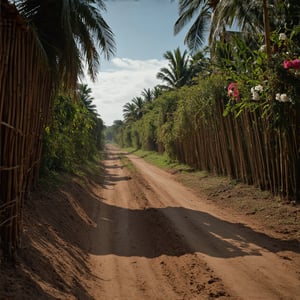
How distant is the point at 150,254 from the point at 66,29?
4969 mm

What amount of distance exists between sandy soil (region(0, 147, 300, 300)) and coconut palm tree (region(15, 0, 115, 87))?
3.23m

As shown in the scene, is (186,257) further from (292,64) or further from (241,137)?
(241,137)

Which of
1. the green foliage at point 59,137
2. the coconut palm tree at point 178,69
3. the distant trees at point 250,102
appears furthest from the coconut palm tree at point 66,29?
the coconut palm tree at point 178,69

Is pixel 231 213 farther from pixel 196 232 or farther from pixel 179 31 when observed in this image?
pixel 179 31

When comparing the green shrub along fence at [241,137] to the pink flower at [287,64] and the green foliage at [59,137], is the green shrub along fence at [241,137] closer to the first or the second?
the pink flower at [287,64]

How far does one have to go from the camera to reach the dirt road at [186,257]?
11.7ft

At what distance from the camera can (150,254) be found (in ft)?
15.9

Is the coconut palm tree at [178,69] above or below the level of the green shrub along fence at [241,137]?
above

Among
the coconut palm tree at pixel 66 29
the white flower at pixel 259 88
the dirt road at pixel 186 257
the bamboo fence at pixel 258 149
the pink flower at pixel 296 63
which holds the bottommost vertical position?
the dirt road at pixel 186 257

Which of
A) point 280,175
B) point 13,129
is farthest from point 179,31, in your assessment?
point 13,129

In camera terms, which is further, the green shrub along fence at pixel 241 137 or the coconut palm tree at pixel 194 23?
the coconut palm tree at pixel 194 23

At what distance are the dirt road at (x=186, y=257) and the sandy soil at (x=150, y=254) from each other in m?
0.01

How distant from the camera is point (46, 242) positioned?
4652 millimetres

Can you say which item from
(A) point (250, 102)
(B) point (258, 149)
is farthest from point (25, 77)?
(B) point (258, 149)
